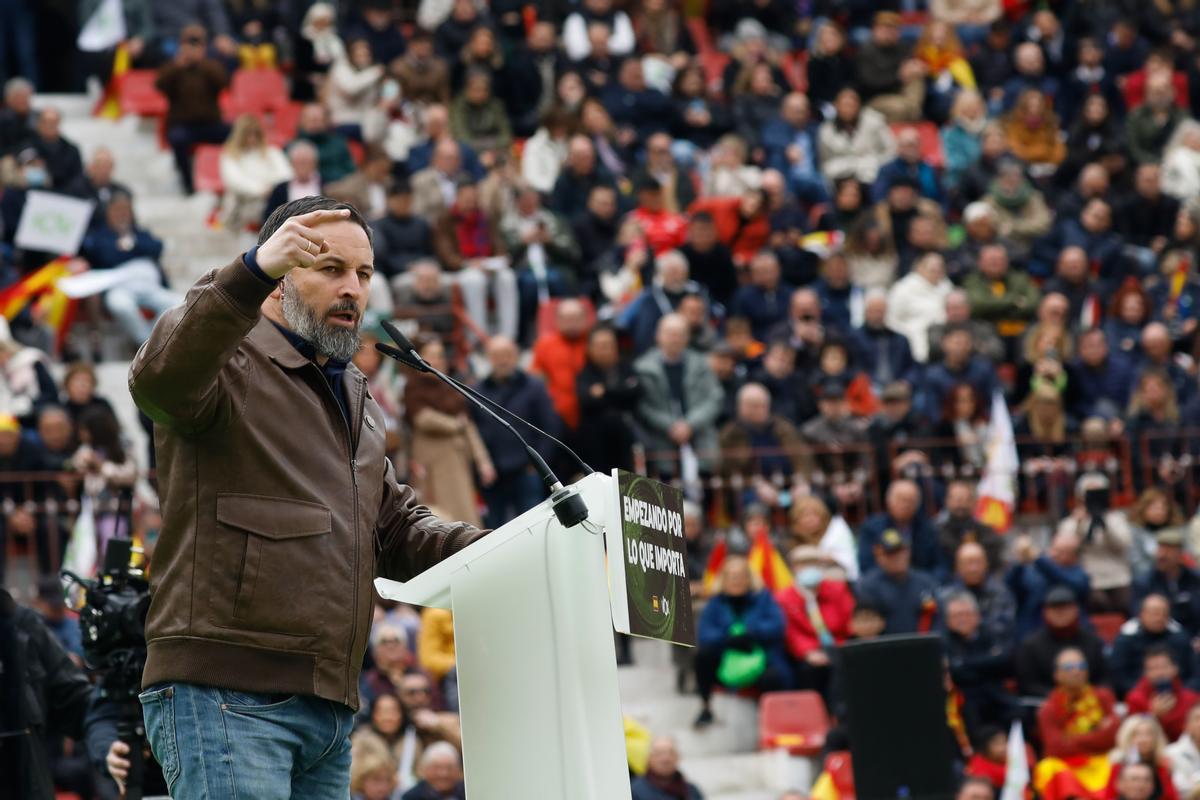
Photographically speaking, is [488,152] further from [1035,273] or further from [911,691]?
[911,691]

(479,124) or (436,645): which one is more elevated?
(479,124)

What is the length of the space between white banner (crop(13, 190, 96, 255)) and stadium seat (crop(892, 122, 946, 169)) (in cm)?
760

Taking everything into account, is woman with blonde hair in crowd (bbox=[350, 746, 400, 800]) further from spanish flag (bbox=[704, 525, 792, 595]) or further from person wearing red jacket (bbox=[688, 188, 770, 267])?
person wearing red jacket (bbox=[688, 188, 770, 267])

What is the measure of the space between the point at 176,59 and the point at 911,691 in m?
10.8

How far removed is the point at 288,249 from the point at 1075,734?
8.60 m

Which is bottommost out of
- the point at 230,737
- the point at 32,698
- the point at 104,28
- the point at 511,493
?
the point at 230,737

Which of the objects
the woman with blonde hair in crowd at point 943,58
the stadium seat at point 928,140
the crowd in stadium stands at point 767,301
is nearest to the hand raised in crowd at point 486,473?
the crowd in stadium stands at point 767,301

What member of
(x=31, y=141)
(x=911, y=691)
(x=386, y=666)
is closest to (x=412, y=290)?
(x=31, y=141)

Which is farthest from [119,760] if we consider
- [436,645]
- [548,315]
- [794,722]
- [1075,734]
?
[548,315]

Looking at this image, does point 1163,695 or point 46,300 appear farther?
point 46,300

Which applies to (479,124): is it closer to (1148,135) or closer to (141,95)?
(141,95)

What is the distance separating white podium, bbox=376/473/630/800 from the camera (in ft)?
16.3

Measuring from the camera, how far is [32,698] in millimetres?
6340

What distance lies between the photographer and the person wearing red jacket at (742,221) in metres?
16.7
